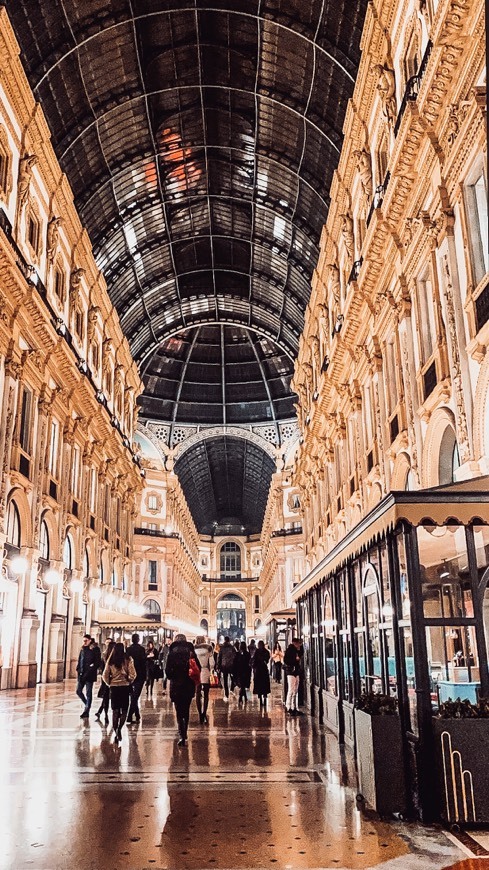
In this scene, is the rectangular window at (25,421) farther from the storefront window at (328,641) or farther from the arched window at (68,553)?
the storefront window at (328,641)

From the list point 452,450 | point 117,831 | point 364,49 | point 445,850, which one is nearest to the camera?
point 445,850

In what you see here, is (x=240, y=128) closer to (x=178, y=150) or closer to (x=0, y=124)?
(x=178, y=150)

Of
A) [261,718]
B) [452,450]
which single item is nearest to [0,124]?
[452,450]

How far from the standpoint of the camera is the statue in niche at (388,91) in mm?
18750

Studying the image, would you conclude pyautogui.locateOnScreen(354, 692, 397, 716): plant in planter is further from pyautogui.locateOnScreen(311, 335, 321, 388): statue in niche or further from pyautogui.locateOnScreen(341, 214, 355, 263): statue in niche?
pyautogui.locateOnScreen(311, 335, 321, 388): statue in niche

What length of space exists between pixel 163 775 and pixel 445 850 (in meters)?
4.23

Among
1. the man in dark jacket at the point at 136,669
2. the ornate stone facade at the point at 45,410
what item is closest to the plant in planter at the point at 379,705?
the man in dark jacket at the point at 136,669

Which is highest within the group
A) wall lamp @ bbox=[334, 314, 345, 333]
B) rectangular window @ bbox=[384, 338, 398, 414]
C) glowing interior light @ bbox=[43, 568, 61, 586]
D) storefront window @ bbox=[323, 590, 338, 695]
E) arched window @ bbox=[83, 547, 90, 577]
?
wall lamp @ bbox=[334, 314, 345, 333]

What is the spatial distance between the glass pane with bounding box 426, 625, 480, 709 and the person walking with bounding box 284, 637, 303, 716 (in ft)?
16.5

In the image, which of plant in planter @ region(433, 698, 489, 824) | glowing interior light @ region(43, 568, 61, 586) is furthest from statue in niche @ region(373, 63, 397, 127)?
glowing interior light @ region(43, 568, 61, 586)

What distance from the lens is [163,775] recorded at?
29.2 feet

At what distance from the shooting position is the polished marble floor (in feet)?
18.1

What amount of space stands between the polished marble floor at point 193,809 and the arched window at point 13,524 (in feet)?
35.9

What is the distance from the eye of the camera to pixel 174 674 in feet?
39.7
